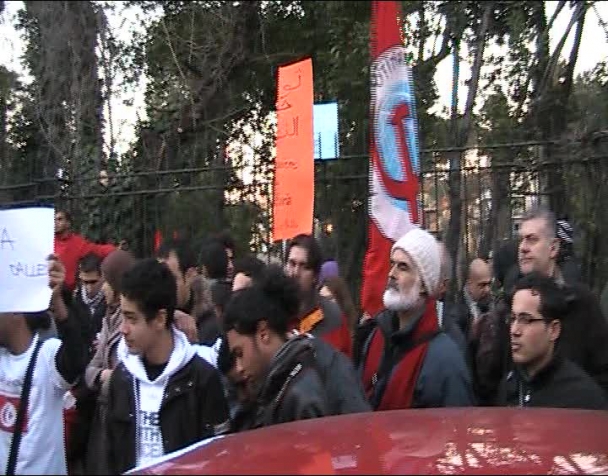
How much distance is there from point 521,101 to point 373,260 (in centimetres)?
701

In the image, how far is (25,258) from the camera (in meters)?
3.54

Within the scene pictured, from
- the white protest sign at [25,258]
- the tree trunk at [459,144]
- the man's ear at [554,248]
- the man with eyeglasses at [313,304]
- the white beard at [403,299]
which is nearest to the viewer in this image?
the white protest sign at [25,258]

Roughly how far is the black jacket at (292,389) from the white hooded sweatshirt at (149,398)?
Result: 40cm

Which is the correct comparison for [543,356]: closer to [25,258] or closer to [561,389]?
[561,389]

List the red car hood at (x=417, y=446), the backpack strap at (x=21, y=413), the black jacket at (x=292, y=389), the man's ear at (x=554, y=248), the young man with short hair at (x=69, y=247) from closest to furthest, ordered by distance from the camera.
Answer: the red car hood at (x=417, y=446), the black jacket at (x=292, y=389), the backpack strap at (x=21, y=413), the man's ear at (x=554, y=248), the young man with short hair at (x=69, y=247)

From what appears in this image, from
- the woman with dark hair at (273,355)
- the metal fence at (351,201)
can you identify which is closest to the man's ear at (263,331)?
the woman with dark hair at (273,355)

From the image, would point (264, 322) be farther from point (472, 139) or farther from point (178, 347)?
point (472, 139)

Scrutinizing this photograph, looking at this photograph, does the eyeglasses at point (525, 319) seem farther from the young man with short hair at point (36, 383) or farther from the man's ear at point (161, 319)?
the young man with short hair at point (36, 383)

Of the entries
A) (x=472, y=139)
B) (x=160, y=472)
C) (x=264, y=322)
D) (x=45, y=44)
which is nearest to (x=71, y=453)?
(x=264, y=322)

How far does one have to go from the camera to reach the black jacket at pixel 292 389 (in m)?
2.78

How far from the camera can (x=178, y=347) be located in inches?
130

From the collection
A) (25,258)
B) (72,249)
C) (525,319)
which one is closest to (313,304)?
(525,319)

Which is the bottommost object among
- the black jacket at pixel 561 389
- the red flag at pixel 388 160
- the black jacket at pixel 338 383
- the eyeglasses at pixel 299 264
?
the black jacket at pixel 561 389

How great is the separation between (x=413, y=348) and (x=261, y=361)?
82 centimetres
